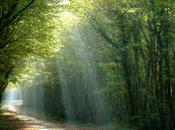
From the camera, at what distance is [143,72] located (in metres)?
25.5

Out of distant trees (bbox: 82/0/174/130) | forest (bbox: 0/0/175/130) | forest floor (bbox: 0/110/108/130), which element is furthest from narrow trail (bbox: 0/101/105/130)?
distant trees (bbox: 82/0/174/130)

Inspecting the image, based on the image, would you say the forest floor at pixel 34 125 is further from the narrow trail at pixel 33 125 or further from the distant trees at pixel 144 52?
the distant trees at pixel 144 52

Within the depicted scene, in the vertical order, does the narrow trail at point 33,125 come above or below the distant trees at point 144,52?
below

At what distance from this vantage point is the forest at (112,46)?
18.7 meters

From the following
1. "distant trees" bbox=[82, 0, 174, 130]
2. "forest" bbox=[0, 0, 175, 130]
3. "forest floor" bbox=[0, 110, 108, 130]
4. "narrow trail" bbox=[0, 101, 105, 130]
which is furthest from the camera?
"narrow trail" bbox=[0, 101, 105, 130]

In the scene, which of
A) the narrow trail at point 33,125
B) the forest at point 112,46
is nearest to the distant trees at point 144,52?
the forest at point 112,46

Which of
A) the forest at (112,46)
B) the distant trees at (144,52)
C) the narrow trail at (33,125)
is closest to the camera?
the forest at (112,46)

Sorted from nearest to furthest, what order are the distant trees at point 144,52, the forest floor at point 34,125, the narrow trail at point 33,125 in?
the distant trees at point 144,52
the forest floor at point 34,125
the narrow trail at point 33,125

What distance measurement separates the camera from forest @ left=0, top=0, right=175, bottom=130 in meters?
18.7

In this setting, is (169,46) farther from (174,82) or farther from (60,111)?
(60,111)

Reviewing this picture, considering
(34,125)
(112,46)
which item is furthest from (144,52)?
(34,125)

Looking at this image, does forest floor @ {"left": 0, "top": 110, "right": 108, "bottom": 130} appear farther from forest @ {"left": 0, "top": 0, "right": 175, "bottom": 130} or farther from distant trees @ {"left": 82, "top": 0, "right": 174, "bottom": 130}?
distant trees @ {"left": 82, "top": 0, "right": 174, "bottom": 130}

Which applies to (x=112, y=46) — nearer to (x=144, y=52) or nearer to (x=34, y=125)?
(x=144, y=52)

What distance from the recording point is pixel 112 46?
25.6 metres
